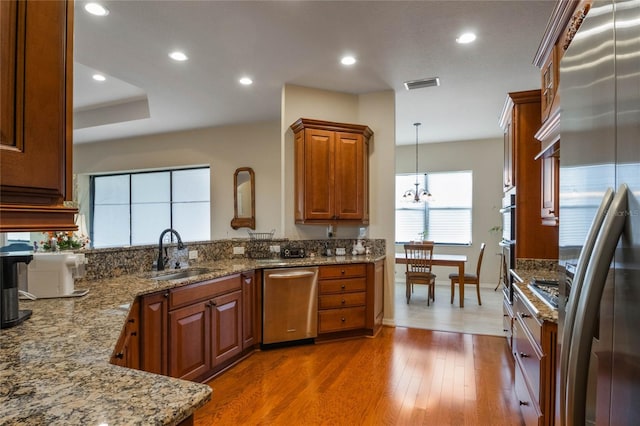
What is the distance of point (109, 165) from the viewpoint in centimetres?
670

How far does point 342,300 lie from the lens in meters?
3.61

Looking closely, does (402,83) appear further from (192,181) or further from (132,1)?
(192,181)

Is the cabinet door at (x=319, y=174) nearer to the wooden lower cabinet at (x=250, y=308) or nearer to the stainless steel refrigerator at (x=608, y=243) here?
the wooden lower cabinet at (x=250, y=308)

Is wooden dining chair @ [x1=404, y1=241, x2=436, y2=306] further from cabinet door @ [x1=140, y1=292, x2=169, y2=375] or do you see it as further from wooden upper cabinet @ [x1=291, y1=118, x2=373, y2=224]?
cabinet door @ [x1=140, y1=292, x2=169, y2=375]

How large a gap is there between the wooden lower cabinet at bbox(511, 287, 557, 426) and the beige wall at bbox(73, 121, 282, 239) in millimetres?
3518

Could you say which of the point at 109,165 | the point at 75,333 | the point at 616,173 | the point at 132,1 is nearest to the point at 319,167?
the point at 132,1

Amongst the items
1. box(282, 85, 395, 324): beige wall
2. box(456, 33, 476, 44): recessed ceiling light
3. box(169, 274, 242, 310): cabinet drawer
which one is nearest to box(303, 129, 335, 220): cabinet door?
box(282, 85, 395, 324): beige wall

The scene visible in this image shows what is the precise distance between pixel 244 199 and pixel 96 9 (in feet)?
10.9

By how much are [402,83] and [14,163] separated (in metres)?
3.93

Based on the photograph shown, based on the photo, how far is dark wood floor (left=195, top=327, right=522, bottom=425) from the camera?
2.23 meters

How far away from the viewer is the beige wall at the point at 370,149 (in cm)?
407

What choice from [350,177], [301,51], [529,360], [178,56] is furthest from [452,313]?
[178,56]

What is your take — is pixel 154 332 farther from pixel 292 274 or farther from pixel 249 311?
pixel 292 274

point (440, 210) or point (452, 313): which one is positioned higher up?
point (440, 210)
